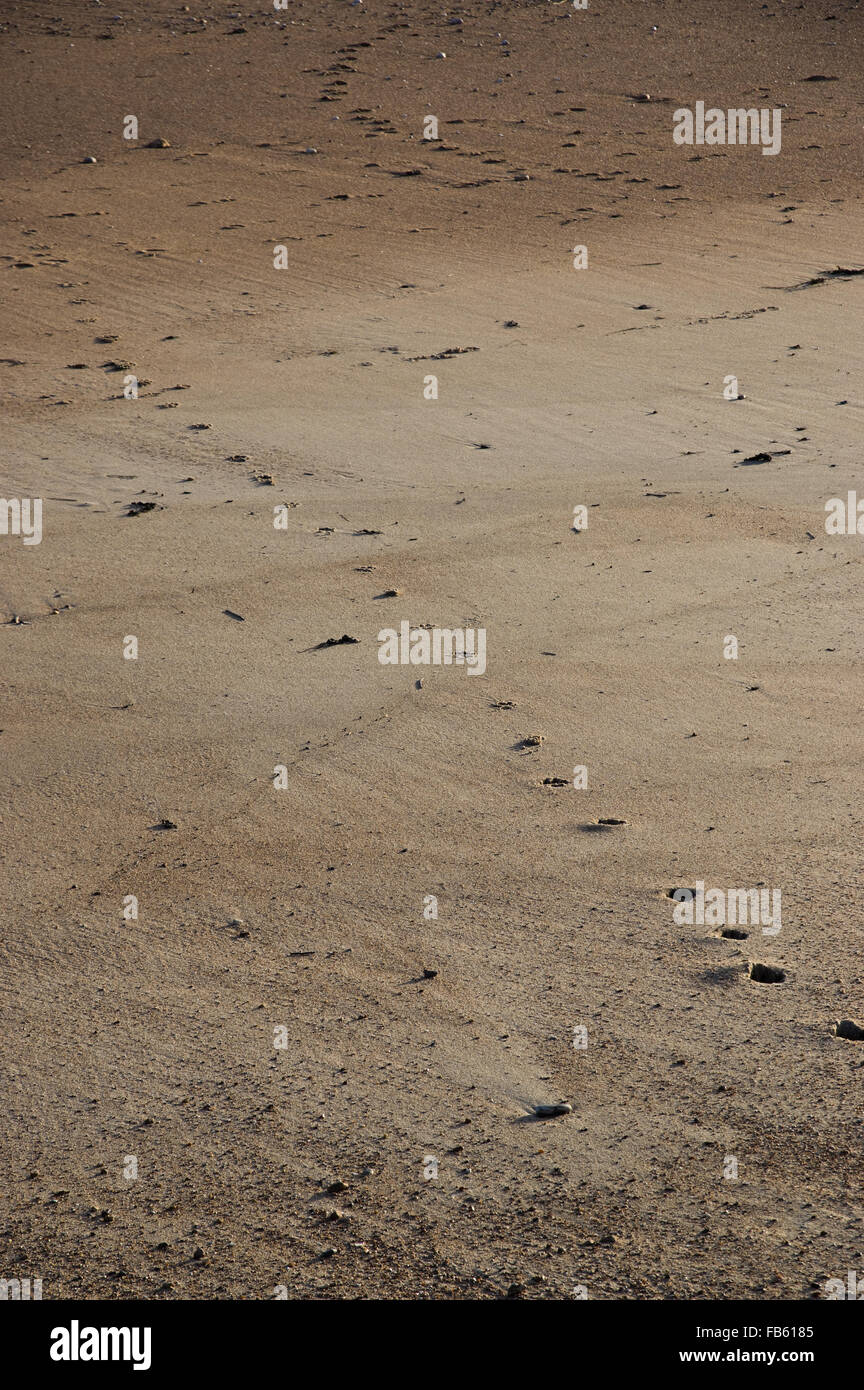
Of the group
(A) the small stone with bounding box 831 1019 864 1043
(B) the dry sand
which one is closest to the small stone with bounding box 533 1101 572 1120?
(B) the dry sand

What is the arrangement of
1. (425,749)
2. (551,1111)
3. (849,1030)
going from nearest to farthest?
(551,1111) → (849,1030) → (425,749)

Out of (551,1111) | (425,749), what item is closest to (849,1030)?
(551,1111)

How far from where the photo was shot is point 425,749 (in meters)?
5.57

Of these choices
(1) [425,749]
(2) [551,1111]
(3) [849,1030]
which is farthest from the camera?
(1) [425,749]

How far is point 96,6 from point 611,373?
1428cm

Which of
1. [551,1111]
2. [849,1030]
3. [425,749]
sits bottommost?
[551,1111]

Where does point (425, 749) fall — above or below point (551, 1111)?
above

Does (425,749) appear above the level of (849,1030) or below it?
above

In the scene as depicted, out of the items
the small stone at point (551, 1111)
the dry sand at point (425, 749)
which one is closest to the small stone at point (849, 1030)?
the dry sand at point (425, 749)

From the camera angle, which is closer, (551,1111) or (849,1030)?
(551,1111)

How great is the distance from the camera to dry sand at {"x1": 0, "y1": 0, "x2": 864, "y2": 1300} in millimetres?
3266

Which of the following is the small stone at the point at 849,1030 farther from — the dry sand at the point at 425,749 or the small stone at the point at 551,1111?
the small stone at the point at 551,1111

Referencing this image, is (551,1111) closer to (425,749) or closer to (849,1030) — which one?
(849,1030)

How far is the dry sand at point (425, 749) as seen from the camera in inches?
129
